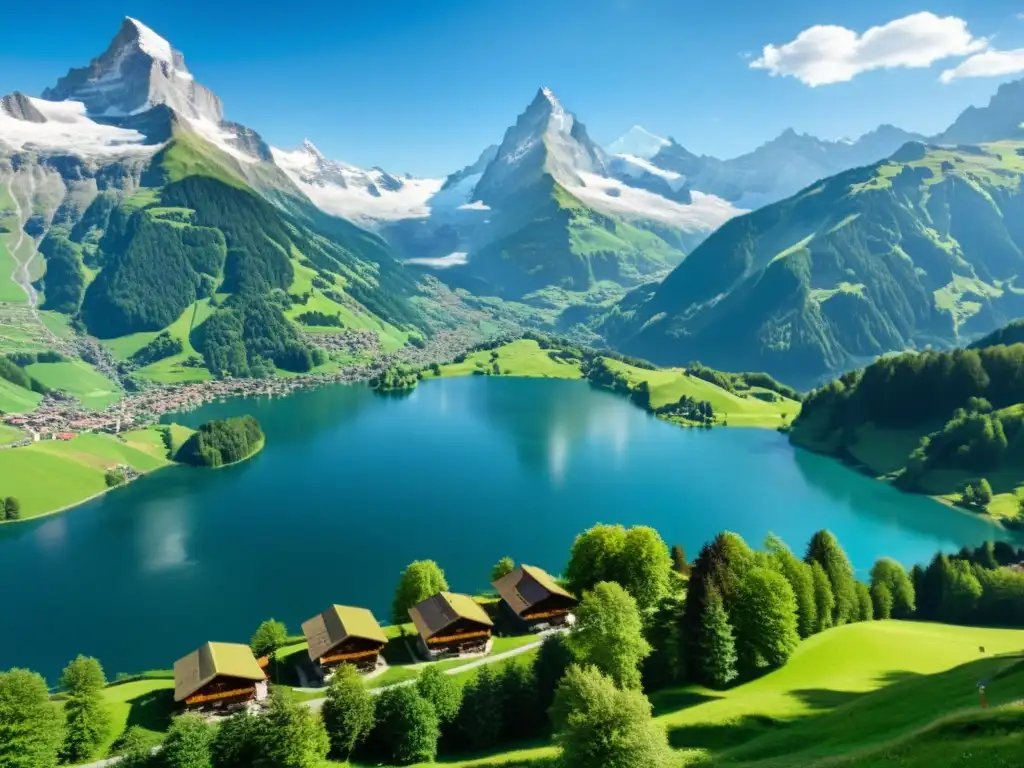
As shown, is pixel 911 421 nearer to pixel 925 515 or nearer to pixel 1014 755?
Result: pixel 925 515

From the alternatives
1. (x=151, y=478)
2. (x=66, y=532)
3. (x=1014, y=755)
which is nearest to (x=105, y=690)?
(x=1014, y=755)

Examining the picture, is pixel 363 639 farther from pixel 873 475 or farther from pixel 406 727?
pixel 873 475

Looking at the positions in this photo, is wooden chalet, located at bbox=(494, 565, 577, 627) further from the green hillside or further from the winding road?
the green hillside

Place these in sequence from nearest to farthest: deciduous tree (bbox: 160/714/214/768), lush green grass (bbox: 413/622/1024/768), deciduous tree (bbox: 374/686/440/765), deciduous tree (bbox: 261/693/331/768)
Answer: lush green grass (bbox: 413/622/1024/768) < deciduous tree (bbox: 160/714/214/768) < deciduous tree (bbox: 261/693/331/768) < deciduous tree (bbox: 374/686/440/765)

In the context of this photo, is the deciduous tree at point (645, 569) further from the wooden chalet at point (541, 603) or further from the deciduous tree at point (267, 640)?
the deciduous tree at point (267, 640)

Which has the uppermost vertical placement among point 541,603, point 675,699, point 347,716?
point 541,603

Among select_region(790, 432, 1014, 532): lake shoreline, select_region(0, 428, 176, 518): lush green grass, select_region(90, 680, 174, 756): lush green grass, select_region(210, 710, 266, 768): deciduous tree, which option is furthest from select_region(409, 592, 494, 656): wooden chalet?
select_region(0, 428, 176, 518): lush green grass

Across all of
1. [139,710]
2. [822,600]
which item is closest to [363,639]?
[139,710]
